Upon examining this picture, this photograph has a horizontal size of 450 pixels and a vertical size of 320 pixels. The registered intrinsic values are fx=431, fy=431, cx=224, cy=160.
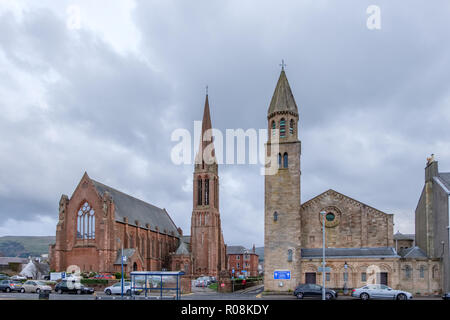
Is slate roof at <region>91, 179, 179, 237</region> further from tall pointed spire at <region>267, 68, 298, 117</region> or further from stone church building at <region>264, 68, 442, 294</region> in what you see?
stone church building at <region>264, 68, 442, 294</region>

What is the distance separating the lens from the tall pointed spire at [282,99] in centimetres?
4928

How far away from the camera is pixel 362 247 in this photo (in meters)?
47.5

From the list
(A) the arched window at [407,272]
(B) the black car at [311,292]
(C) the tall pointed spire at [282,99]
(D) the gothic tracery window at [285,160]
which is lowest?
(B) the black car at [311,292]

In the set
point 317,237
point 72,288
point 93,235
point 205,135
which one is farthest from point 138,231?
point 317,237

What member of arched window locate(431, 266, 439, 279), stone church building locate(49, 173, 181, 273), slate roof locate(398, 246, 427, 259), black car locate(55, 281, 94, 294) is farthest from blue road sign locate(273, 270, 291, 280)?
stone church building locate(49, 173, 181, 273)

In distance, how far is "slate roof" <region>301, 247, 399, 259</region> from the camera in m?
45.8

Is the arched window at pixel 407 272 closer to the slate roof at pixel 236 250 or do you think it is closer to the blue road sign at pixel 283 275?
the blue road sign at pixel 283 275

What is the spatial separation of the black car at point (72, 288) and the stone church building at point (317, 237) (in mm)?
18727

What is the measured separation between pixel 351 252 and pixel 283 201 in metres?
9.33

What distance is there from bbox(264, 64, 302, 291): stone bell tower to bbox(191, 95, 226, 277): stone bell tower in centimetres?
5427

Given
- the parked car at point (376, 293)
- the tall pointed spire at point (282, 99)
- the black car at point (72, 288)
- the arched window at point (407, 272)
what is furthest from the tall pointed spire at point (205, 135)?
the parked car at point (376, 293)
